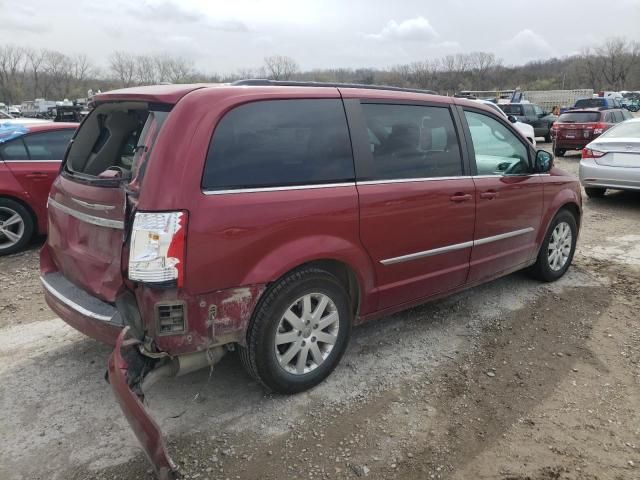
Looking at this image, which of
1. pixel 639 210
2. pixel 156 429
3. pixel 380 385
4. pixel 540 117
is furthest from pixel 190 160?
pixel 540 117

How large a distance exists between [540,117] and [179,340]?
22.5 meters

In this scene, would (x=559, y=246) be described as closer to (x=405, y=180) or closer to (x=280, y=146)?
(x=405, y=180)

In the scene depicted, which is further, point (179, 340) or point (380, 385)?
point (380, 385)

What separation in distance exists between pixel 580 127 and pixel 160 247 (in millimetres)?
15565

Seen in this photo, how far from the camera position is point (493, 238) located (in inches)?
160

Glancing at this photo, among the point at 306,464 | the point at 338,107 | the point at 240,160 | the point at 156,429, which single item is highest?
the point at 338,107

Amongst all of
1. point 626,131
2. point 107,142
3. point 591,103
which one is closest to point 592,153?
point 626,131

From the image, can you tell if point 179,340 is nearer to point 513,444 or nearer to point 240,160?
point 240,160

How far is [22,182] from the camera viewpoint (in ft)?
19.2

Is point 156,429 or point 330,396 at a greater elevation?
point 156,429

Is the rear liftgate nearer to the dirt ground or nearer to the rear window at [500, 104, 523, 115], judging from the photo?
the dirt ground

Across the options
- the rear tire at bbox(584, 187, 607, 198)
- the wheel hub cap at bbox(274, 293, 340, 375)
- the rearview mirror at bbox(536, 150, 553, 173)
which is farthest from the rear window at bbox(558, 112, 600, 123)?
the wheel hub cap at bbox(274, 293, 340, 375)

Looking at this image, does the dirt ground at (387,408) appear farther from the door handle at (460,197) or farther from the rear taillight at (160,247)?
the door handle at (460,197)

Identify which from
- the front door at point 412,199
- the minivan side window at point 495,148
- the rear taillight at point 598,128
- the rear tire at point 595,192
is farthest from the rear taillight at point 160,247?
the rear taillight at point 598,128
